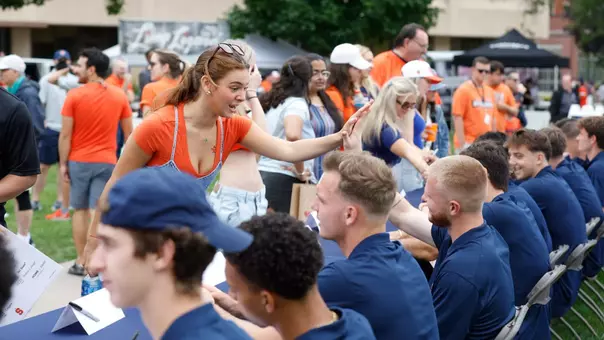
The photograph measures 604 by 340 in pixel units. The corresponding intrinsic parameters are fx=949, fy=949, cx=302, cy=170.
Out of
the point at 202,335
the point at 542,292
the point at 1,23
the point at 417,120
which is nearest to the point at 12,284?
the point at 202,335

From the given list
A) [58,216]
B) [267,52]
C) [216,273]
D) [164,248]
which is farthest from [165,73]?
[267,52]

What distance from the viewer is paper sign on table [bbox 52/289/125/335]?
3365mm

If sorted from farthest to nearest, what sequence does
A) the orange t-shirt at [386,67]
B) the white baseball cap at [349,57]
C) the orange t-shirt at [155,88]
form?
the orange t-shirt at [386,67], the orange t-shirt at [155,88], the white baseball cap at [349,57]

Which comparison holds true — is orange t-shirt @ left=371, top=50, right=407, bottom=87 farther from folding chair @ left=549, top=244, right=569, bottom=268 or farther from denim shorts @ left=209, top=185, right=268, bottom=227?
folding chair @ left=549, top=244, right=569, bottom=268

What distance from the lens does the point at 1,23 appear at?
120ft

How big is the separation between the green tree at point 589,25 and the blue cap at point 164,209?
4568 centimetres

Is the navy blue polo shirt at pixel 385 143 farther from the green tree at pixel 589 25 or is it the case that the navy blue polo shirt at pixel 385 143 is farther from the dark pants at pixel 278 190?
the green tree at pixel 589 25

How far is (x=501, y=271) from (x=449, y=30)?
1692 inches

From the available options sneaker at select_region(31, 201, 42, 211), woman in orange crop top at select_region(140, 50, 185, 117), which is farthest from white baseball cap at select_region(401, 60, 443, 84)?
sneaker at select_region(31, 201, 42, 211)

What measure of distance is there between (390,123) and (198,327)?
4.94 m

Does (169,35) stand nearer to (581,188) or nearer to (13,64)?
(13,64)

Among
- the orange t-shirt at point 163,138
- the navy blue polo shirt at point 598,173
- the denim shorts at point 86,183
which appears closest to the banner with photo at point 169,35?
the denim shorts at point 86,183

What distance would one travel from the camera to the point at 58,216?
11.1 metres

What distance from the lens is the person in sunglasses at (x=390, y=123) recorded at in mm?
6773
